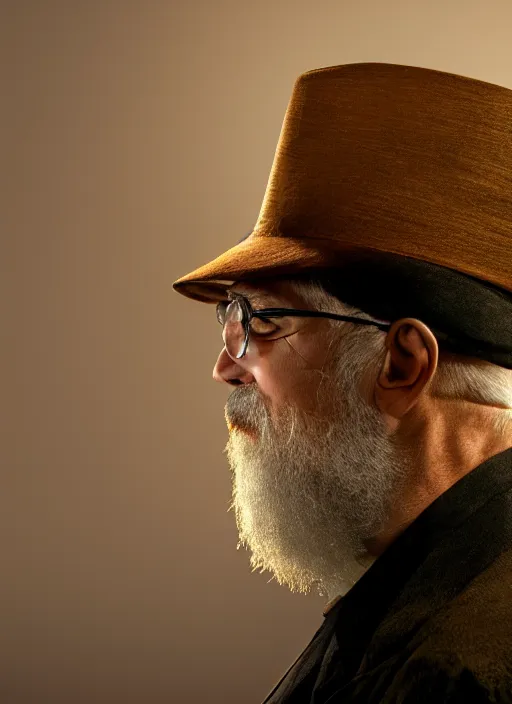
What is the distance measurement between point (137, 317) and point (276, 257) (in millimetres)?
1718

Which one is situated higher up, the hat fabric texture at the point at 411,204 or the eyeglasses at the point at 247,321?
the hat fabric texture at the point at 411,204

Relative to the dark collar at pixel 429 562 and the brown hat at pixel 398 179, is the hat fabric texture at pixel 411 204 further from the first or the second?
the dark collar at pixel 429 562

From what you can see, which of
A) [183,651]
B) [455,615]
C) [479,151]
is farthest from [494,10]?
[455,615]

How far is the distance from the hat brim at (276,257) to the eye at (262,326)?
2.1 inches

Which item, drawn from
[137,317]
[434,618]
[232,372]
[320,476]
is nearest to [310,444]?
[320,476]

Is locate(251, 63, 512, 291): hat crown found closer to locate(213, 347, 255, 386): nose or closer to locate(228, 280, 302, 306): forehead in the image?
locate(228, 280, 302, 306): forehead

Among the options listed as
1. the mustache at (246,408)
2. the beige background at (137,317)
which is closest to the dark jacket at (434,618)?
the mustache at (246,408)

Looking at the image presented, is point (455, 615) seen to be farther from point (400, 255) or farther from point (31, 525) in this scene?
point (31, 525)

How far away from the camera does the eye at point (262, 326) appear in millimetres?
1074

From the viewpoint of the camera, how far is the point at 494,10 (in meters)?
2.78

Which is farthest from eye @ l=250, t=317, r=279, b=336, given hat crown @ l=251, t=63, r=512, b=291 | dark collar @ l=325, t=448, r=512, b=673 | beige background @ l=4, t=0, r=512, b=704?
beige background @ l=4, t=0, r=512, b=704

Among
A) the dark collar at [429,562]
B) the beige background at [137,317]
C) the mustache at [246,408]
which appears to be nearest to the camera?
the dark collar at [429,562]

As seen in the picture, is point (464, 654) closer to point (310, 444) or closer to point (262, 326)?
point (310, 444)

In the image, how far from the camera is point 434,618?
83 centimetres
